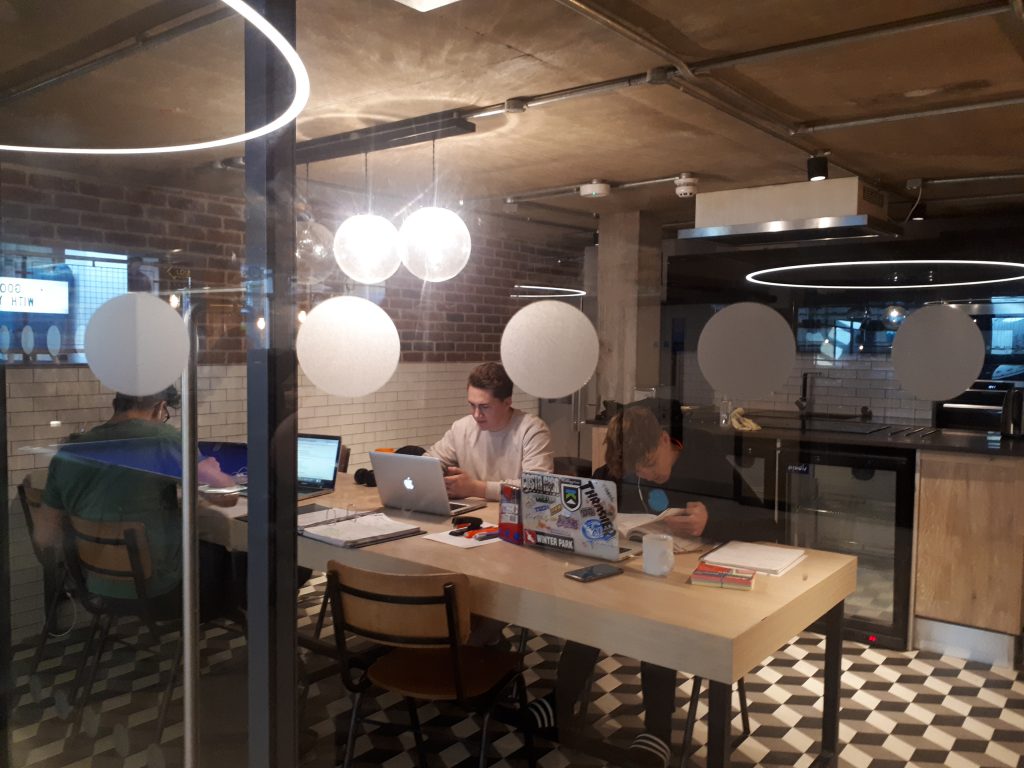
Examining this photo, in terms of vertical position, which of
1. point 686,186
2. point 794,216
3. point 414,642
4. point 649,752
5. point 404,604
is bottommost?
point 649,752

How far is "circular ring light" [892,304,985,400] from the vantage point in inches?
103

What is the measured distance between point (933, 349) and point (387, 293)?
5.94 feet

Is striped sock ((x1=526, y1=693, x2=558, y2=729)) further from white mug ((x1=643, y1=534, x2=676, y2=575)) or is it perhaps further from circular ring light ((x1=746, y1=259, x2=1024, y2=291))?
circular ring light ((x1=746, y1=259, x2=1024, y2=291))

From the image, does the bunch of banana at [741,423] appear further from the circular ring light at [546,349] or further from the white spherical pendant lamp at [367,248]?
the white spherical pendant lamp at [367,248]

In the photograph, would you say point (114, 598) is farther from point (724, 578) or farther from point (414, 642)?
point (724, 578)

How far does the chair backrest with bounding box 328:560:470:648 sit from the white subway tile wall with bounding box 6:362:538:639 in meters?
0.44

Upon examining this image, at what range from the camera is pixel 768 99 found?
111 inches

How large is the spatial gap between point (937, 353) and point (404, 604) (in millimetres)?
1911

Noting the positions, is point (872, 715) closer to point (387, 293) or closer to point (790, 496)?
point (790, 496)

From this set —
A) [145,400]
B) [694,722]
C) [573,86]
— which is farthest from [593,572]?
[573,86]

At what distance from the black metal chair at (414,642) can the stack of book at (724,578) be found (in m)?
0.66

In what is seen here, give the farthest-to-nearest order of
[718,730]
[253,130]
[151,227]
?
[718,730] → [151,227] → [253,130]

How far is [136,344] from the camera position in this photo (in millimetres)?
1597

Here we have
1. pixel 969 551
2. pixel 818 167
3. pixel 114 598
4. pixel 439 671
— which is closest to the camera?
pixel 114 598
